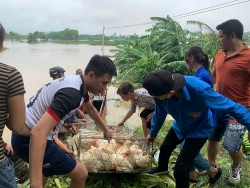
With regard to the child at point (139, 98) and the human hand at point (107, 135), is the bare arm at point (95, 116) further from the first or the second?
the child at point (139, 98)

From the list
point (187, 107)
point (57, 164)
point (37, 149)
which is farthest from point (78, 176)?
point (187, 107)

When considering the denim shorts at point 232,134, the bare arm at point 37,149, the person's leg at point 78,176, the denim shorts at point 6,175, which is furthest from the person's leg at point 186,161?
the denim shorts at point 6,175

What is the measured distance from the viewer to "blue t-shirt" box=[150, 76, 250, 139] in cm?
231

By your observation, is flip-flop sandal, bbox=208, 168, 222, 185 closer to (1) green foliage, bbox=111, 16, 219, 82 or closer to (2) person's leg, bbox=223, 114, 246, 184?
(2) person's leg, bbox=223, 114, 246, 184

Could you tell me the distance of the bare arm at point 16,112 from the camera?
A: 1.52m

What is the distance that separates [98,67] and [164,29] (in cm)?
1250

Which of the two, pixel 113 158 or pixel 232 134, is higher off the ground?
pixel 232 134

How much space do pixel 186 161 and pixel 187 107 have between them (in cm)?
55

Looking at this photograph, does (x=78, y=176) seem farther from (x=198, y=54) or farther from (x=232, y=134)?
(x=198, y=54)

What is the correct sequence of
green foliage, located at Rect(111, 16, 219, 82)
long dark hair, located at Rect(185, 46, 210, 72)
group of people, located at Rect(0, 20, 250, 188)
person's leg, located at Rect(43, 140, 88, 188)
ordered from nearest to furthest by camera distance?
1. group of people, located at Rect(0, 20, 250, 188)
2. person's leg, located at Rect(43, 140, 88, 188)
3. long dark hair, located at Rect(185, 46, 210, 72)
4. green foliage, located at Rect(111, 16, 219, 82)

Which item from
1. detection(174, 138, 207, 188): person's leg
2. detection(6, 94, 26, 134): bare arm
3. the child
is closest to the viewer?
detection(6, 94, 26, 134): bare arm

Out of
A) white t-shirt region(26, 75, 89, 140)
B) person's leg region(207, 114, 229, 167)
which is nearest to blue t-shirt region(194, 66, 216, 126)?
person's leg region(207, 114, 229, 167)

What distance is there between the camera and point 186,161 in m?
2.58

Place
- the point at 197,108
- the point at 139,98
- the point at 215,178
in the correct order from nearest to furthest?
the point at 197,108 < the point at 215,178 < the point at 139,98
